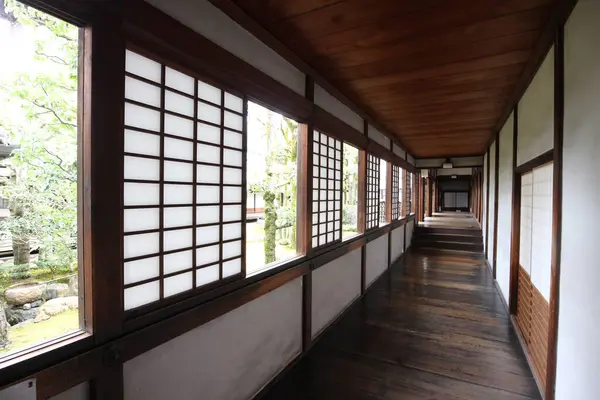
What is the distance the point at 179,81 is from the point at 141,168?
0.52 meters

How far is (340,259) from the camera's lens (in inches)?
142

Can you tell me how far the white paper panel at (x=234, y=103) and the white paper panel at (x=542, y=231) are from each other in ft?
7.63

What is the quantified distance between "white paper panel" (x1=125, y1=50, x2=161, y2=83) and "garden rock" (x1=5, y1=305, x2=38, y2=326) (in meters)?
2.54

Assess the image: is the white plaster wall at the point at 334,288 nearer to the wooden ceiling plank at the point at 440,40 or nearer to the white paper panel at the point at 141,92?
the wooden ceiling plank at the point at 440,40

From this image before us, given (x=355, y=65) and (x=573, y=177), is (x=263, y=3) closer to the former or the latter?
(x=355, y=65)

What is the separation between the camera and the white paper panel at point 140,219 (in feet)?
4.34

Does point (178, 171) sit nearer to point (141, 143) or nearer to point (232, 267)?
point (141, 143)

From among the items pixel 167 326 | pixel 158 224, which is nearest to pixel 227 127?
pixel 158 224

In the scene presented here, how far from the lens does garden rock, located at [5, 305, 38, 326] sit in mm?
2559

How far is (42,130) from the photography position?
2.26m

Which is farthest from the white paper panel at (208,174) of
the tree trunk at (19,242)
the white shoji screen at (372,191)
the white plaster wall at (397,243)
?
the white plaster wall at (397,243)

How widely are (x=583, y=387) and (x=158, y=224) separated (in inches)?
87.5

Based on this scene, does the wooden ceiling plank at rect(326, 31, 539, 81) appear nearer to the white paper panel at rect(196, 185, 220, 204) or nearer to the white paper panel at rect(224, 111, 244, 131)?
the white paper panel at rect(224, 111, 244, 131)

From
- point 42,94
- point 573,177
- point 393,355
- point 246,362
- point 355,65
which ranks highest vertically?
point 355,65
